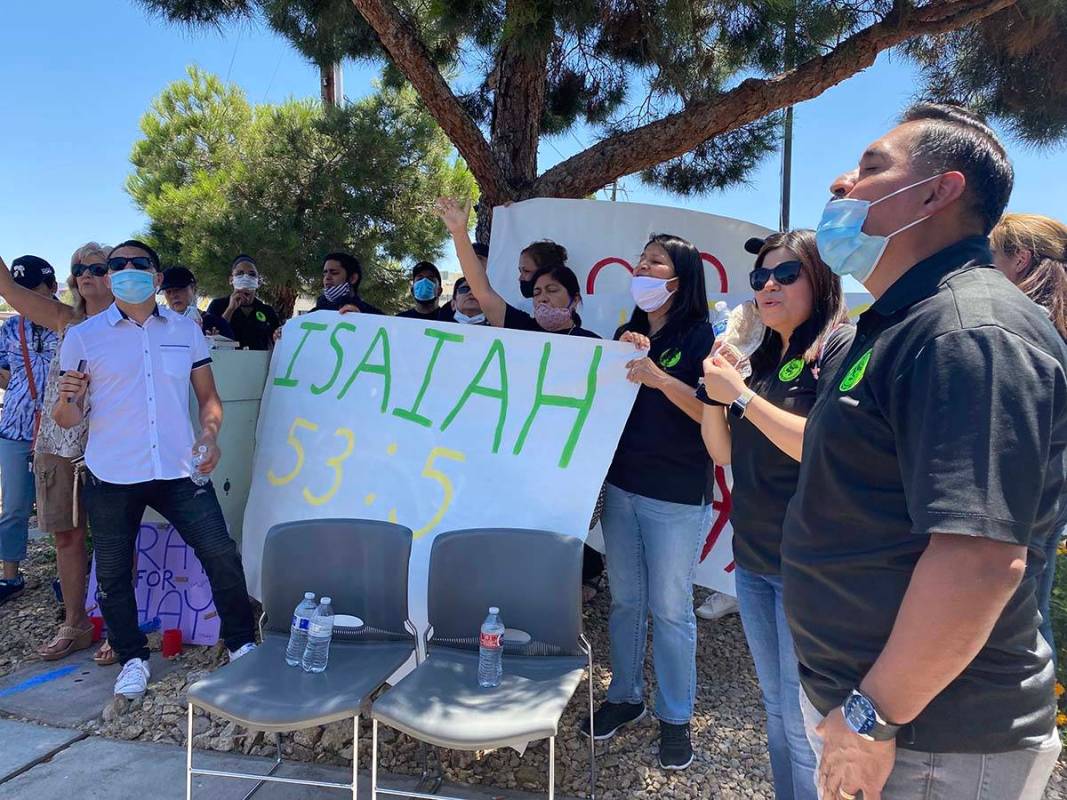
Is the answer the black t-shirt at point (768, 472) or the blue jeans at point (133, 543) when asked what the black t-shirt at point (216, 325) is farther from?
the black t-shirt at point (768, 472)

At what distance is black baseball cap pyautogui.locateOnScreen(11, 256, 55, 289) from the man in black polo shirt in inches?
160

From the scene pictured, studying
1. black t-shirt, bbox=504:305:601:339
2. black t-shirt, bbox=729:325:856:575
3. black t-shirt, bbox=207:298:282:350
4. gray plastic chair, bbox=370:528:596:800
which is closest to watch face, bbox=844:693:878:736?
black t-shirt, bbox=729:325:856:575

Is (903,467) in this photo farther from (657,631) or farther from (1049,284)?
(657,631)

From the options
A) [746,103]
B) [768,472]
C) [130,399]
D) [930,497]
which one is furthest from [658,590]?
[746,103]

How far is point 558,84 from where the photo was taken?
19.6ft

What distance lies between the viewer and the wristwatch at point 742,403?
2113 millimetres

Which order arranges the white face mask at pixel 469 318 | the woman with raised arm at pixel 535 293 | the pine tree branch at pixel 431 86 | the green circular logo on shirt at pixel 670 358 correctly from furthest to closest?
the pine tree branch at pixel 431 86 → the white face mask at pixel 469 318 → the woman with raised arm at pixel 535 293 → the green circular logo on shirt at pixel 670 358

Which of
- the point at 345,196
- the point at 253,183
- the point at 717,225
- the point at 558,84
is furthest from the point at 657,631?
the point at 253,183

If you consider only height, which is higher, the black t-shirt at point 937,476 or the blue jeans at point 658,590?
the black t-shirt at point 937,476

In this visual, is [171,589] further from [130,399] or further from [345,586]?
[345,586]

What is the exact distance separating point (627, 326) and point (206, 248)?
186 inches

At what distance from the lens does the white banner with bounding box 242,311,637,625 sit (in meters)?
3.10

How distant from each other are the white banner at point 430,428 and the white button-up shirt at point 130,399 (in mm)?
577

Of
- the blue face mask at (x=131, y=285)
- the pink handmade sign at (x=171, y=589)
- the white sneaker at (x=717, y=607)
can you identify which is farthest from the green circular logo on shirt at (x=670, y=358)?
the pink handmade sign at (x=171, y=589)
